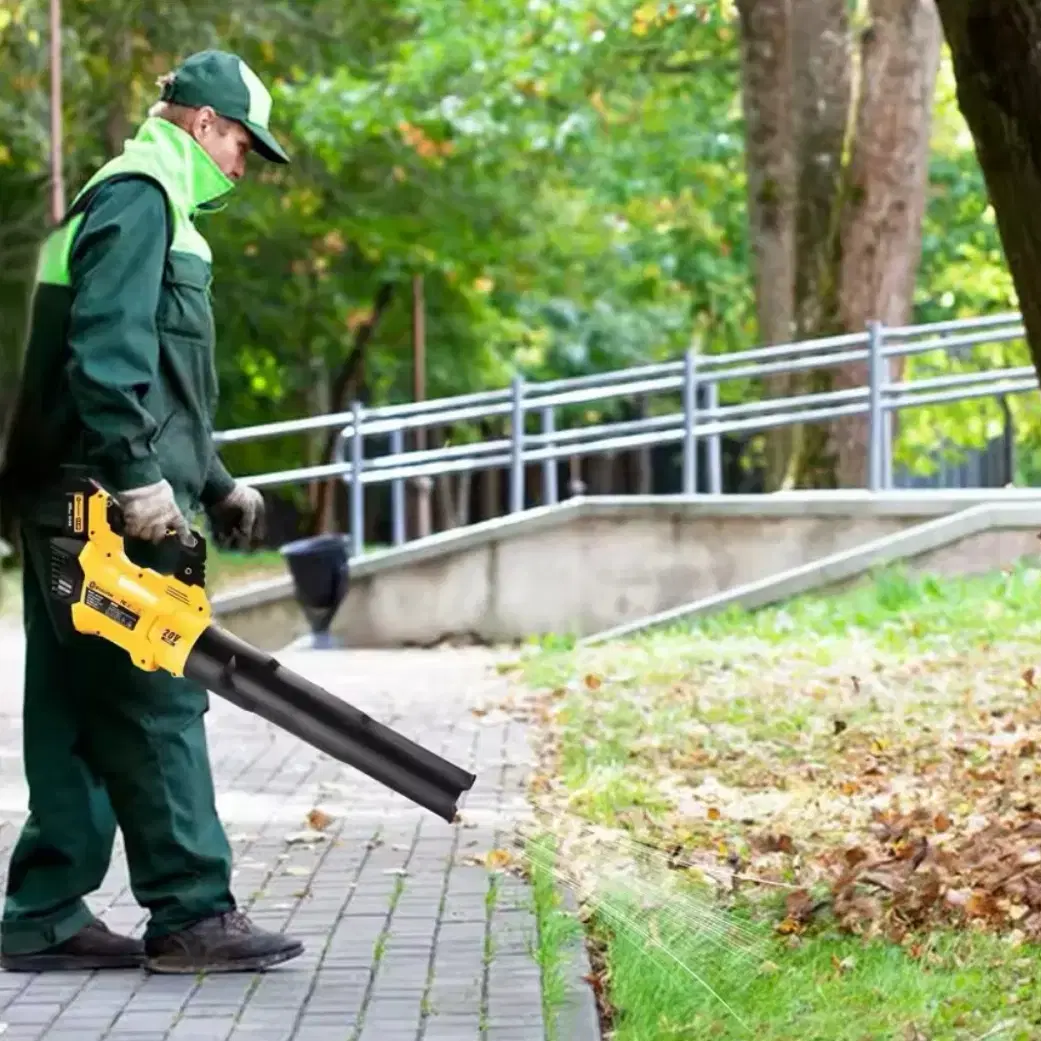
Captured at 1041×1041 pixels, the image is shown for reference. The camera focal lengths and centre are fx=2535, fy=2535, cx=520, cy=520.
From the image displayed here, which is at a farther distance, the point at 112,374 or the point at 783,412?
the point at 783,412

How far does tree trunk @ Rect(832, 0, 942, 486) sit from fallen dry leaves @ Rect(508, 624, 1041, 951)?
4622 millimetres

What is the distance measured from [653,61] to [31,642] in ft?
66.0

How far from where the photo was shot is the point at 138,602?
17.9ft

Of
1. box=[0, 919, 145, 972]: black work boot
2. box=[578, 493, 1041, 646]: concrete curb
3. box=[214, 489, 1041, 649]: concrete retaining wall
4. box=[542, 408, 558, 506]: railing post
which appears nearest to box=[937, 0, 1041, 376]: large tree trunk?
box=[0, 919, 145, 972]: black work boot

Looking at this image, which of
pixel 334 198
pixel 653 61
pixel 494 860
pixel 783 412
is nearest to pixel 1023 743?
pixel 494 860

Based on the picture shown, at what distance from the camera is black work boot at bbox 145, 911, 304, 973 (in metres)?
5.76

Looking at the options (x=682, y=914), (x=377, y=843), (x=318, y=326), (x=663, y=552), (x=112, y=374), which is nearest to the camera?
(x=112, y=374)

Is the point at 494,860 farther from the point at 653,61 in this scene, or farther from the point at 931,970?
the point at 653,61

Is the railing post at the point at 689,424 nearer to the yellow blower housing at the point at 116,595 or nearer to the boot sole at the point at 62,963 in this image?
the boot sole at the point at 62,963

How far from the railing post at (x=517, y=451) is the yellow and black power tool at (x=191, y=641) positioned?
12.2m

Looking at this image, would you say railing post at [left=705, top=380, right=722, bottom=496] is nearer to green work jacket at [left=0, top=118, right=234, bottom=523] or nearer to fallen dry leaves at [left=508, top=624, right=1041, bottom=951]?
fallen dry leaves at [left=508, top=624, right=1041, bottom=951]

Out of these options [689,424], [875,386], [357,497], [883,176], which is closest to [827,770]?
[875,386]

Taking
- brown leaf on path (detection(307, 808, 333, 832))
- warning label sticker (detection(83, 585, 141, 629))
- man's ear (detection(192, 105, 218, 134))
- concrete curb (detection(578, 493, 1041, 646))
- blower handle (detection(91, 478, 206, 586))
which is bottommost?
concrete curb (detection(578, 493, 1041, 646))

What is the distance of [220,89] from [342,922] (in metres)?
2.12
